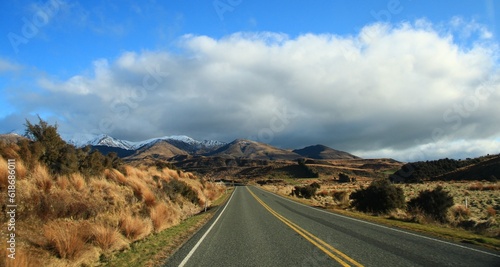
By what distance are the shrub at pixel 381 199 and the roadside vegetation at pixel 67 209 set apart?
16.9 meters

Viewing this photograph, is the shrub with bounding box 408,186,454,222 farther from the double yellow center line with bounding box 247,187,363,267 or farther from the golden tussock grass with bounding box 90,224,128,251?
the golden tussock grass with bounding box 90,224,128,251

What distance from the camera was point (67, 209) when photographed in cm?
1210

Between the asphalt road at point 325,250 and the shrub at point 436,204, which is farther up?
the shrub at point 436,204

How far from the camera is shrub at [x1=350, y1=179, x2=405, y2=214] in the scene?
27156mm

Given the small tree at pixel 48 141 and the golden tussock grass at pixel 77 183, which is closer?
the golden tussock grass at pixel 77 183

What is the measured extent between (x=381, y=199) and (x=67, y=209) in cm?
2340

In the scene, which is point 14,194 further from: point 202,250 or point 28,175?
point 202,250

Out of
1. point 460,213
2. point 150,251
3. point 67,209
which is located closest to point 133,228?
point 67,209

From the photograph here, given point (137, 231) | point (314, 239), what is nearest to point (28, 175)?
point (137, 231)

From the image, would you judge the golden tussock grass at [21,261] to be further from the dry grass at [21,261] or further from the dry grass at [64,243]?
the dry grass at [64,243]

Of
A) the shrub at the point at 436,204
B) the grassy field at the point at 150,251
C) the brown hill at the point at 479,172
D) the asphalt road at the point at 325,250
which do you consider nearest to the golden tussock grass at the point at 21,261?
the grassy field at the point at 150,251

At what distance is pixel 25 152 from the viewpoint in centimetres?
1614

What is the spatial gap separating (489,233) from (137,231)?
1483cm

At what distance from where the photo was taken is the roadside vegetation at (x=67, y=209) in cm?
846
